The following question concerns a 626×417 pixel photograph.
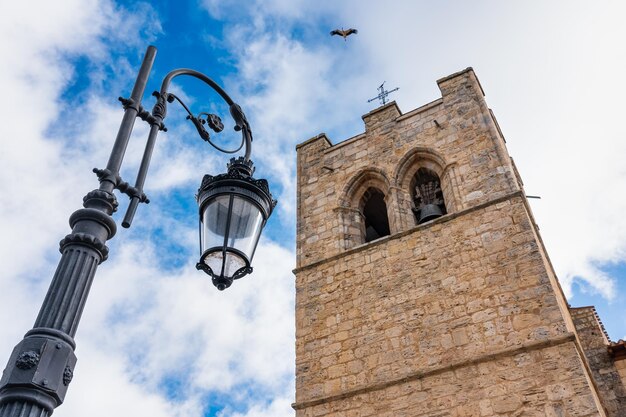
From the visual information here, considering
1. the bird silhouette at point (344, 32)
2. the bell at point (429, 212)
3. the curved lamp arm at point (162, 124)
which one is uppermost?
the bird silhouette at point (344, 32)

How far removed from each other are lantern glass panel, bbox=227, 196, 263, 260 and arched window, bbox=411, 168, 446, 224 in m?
6.15

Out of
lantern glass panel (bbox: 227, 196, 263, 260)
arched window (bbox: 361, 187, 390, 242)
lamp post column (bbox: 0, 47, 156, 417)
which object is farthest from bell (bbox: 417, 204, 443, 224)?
lamp post column (bbox: 0, 47, 156, 417)

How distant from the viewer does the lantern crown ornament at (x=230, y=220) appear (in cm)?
292

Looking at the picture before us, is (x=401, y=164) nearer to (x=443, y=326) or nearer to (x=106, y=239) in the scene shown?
(x=443, y=326)

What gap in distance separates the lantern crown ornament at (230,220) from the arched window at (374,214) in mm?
7131

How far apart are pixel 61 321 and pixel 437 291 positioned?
6053 millimetres

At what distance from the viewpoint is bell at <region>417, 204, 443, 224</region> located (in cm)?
898

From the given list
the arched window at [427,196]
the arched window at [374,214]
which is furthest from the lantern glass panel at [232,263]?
the arched window at [374,214]

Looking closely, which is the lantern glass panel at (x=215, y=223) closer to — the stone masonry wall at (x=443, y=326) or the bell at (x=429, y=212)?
the stone masonry wall at (x=443, y=326)

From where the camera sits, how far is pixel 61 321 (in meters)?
2.18

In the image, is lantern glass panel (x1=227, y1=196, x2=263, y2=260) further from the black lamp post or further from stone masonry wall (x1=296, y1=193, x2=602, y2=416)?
stone masonry wall (x1=296, y1=193, x2=602, y2=416)

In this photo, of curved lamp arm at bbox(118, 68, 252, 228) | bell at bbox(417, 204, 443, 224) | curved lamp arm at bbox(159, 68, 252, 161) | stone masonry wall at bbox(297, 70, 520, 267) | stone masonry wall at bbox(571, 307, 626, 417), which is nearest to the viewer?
curved lamp arm at bbox(118, 68, 252, 228)

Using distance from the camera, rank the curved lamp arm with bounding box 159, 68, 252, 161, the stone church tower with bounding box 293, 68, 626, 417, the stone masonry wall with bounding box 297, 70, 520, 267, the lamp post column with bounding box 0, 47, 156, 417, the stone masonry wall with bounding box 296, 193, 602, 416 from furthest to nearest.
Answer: the stone masonry wall with bounding box 297, 70, 520, 267 → the stone church tower with bounding box 293, 68, 626, 417 → the stone masonry wall with bounding box 296, 193, 602, 416 → the curved lamp arm with bounding box 159, 68, 252, 161 → the lamp post column with bounding box 0, 47, 156, 417

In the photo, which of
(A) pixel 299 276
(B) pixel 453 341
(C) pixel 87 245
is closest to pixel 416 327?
(B) pixel 453 341
